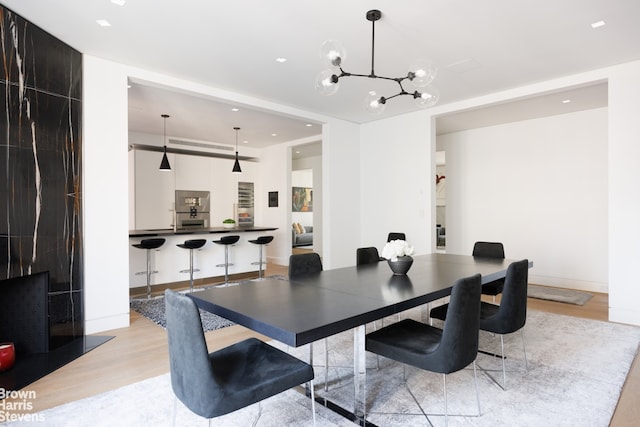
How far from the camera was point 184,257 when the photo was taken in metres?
5.73

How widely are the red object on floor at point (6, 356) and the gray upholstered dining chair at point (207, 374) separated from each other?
6.95 feet

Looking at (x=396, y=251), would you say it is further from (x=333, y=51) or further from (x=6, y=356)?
(x=6, y=356)

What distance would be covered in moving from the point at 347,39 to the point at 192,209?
18.5 ft

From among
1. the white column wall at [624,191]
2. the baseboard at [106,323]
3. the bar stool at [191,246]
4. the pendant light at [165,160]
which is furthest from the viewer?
the pendant light at [165,160]

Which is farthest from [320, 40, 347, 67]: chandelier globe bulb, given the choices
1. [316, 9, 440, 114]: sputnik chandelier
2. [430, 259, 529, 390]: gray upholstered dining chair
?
[430, 259, 529, 390]: gray upholstered dining chair

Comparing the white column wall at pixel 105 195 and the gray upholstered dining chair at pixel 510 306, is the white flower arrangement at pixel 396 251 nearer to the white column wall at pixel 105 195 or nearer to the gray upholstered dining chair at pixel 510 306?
the gray upholstered dining chair at pixel 510 306

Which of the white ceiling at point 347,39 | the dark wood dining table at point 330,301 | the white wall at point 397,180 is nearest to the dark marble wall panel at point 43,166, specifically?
the white ceiling at point 347,39

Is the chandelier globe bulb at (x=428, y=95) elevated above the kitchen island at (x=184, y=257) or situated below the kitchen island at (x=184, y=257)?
above

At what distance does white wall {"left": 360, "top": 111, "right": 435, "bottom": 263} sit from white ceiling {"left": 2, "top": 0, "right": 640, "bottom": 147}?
96cm

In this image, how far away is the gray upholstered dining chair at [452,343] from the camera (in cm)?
192

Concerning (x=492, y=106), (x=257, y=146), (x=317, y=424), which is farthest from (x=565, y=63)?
(x=257, y=146)

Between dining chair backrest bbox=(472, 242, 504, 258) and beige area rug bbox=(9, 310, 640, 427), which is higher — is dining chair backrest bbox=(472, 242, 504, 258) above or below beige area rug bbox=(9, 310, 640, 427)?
above

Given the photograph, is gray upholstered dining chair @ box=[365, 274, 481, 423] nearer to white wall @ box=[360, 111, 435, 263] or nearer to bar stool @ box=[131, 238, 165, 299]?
white wall @ box=[360, 111, 435, 263]

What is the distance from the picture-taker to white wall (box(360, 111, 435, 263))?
5738 mm
